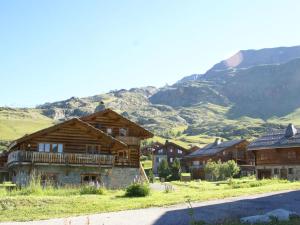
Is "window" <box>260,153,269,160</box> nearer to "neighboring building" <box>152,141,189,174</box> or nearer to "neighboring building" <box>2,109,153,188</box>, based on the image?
"neighboring building" <box>2,109,153,188</box>

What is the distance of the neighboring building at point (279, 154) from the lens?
57062mm

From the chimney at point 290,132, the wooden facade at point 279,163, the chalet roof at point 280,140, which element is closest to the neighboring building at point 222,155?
the wooden facade at point 279,163

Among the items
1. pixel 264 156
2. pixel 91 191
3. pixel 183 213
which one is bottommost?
pixel 183 213

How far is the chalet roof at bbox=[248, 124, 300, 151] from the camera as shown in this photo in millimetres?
57581

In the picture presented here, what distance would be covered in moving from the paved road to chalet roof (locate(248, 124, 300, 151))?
35.2 meters

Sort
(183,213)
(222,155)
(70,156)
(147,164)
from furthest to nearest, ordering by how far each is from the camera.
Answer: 1. (147,164)
2. (222,155)
3. (70,156)
4. (183,213)

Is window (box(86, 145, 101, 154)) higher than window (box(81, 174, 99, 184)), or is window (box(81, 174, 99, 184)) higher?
window (box(86, 145, 101, 154))

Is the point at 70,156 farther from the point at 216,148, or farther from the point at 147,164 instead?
the point at 147,164

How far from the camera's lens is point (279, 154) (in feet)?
194

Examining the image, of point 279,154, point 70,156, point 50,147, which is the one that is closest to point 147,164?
point 279,154

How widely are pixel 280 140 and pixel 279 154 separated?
1.86 meters

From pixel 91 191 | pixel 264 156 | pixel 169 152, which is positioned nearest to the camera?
pixel 91 191

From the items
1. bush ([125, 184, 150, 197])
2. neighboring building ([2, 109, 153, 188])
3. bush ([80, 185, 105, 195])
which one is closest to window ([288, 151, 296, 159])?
neighboring building ([2, 109, 153, 188])

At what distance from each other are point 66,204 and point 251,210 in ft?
30.3
